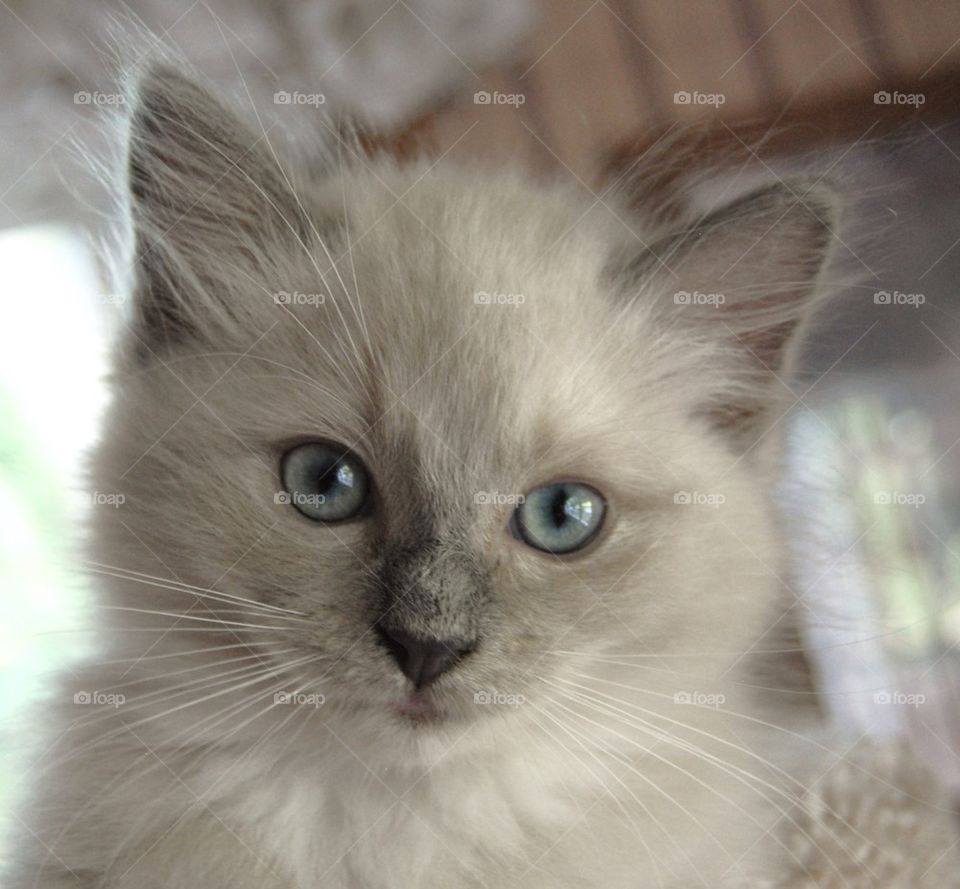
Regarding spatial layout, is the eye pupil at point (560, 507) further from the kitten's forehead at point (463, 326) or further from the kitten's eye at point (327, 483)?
the kitten's eye at point (327, 483)

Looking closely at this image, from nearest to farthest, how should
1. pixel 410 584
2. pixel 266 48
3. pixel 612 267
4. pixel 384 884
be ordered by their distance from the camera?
1. pixel 410 584
2. pixel 384 884
3. pixel 612 267
4. pixel 266 48

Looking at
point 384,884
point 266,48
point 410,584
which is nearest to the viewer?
point 410,584

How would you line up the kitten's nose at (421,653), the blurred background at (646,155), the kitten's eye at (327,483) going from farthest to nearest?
the blurred background at (646,155), the kitten's eye at (327,483), the kitten's nose at (421,653)

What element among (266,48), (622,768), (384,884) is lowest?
(384,884)


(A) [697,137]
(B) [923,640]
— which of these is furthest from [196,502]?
(B) [923,640]

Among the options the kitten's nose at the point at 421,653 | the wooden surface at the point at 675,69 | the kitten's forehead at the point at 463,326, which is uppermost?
the wooden surface at the point at 675,69

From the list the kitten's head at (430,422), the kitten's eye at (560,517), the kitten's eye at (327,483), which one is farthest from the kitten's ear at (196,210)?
the kitten's eye at (560,517)

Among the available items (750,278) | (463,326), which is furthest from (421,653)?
(750,278)

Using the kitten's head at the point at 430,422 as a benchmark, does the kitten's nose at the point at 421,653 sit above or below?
below

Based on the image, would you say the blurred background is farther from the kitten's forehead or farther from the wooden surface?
the kitten's forehead

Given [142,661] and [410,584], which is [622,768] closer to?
[410,584]
